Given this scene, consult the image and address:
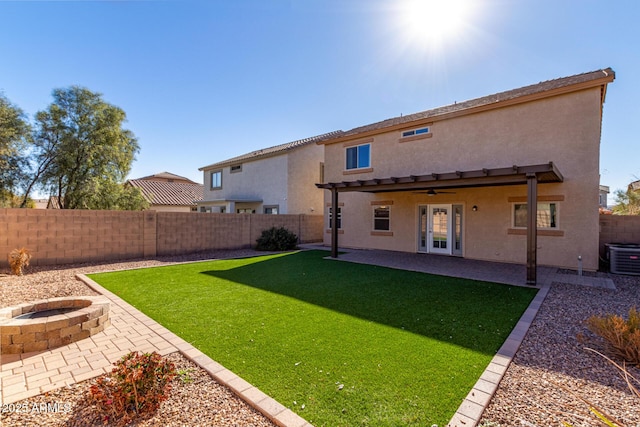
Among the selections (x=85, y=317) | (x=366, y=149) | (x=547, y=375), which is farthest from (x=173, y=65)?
(x=547, y=375)

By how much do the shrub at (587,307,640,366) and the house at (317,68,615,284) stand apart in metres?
4.00

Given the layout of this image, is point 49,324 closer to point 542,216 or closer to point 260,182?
point 542,216

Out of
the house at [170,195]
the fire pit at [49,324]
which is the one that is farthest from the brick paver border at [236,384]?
the house at [170,195]

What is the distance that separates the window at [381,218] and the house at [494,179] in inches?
2.0

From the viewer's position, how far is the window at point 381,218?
15.0 metres

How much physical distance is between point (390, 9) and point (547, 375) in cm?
1023

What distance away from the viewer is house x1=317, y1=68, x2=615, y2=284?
975cm

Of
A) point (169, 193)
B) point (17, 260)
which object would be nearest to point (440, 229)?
point (17, 260)

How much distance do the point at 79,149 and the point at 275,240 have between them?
14.1m

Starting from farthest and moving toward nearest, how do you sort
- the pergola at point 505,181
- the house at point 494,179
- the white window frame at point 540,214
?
the white window frame at point 540,214 < the house at point 494,179 < the pergola at point 505,181

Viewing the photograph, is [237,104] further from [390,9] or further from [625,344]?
[625,344]

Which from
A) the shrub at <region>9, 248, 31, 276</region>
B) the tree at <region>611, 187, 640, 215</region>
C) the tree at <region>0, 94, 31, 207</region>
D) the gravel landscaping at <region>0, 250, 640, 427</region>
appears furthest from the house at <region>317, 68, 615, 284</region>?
the tree at <region>0, 94, 31, 207</region>

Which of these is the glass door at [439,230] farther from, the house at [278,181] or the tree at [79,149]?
the tree at [79,149]

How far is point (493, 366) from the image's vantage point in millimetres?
3752
